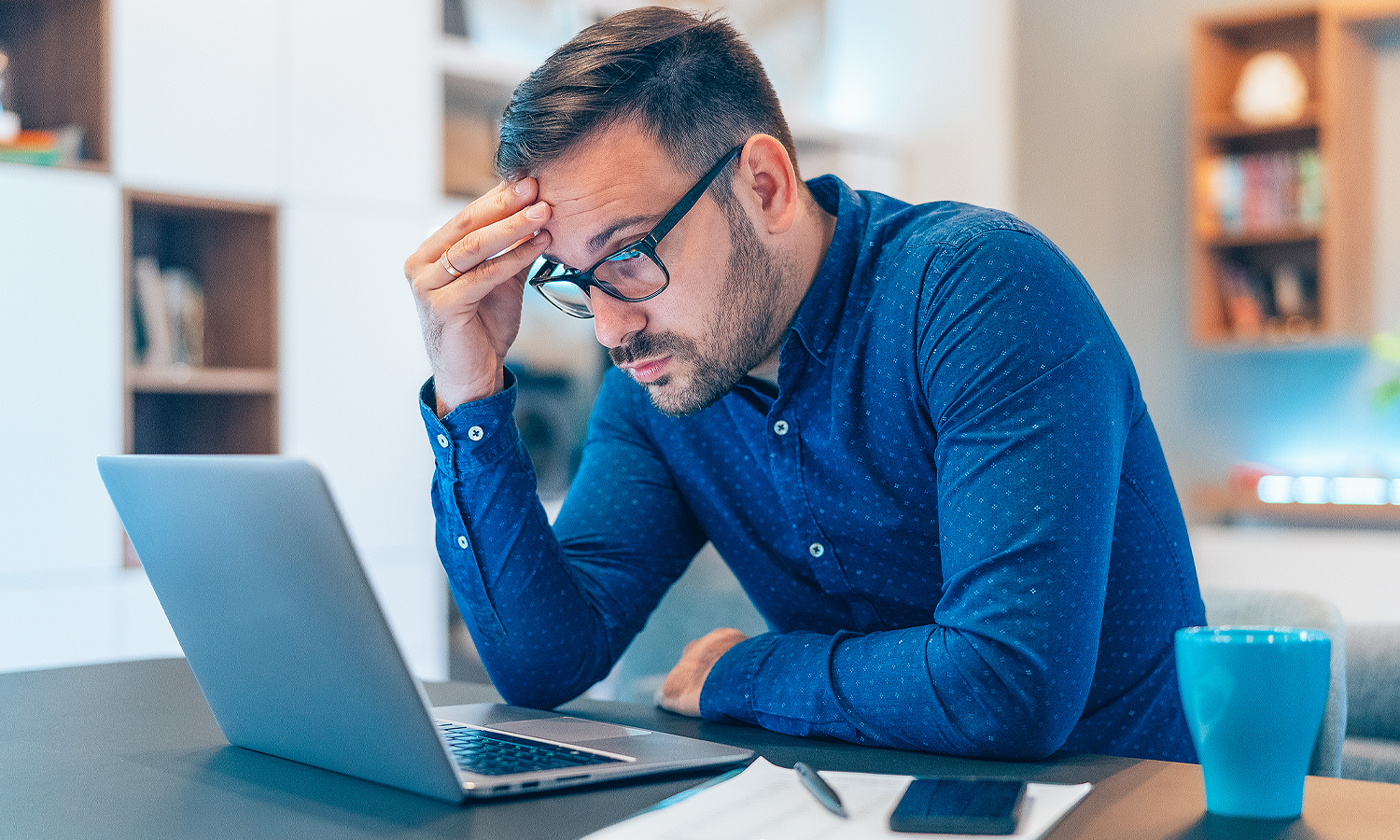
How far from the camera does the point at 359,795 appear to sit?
0.73 meters

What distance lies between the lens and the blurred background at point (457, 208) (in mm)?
2715

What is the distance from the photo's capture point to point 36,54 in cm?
288

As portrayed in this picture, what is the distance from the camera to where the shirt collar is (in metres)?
1.19

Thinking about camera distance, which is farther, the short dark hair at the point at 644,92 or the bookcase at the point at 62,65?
the bookcase at the point at 62,65

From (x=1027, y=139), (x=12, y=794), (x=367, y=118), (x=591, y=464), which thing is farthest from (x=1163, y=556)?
(x=1027, y=139)

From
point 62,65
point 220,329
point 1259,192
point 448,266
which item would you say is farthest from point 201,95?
point 1259,192

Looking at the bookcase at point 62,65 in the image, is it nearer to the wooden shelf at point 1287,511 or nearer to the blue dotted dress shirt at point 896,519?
the blue dotted dress shirt at point 896,519

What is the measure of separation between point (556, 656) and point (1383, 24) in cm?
403

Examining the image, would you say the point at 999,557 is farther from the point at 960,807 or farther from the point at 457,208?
the point at 457,208

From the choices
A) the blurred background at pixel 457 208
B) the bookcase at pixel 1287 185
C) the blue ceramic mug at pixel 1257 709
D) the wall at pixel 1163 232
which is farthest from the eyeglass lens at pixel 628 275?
the bookcase at pixel 1287 185

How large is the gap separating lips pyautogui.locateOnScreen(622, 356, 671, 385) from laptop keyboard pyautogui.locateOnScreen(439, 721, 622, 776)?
1.41ft

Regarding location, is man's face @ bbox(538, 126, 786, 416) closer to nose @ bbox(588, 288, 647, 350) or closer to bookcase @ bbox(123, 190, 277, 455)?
nose @ bbox(588, 288, 647, 350)

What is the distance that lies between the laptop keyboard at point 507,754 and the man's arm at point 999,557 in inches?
7.5

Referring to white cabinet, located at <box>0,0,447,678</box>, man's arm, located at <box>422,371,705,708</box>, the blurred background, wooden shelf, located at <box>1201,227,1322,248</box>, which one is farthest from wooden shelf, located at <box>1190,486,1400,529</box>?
man's arm, located at <box>422,371,705,708</box>
